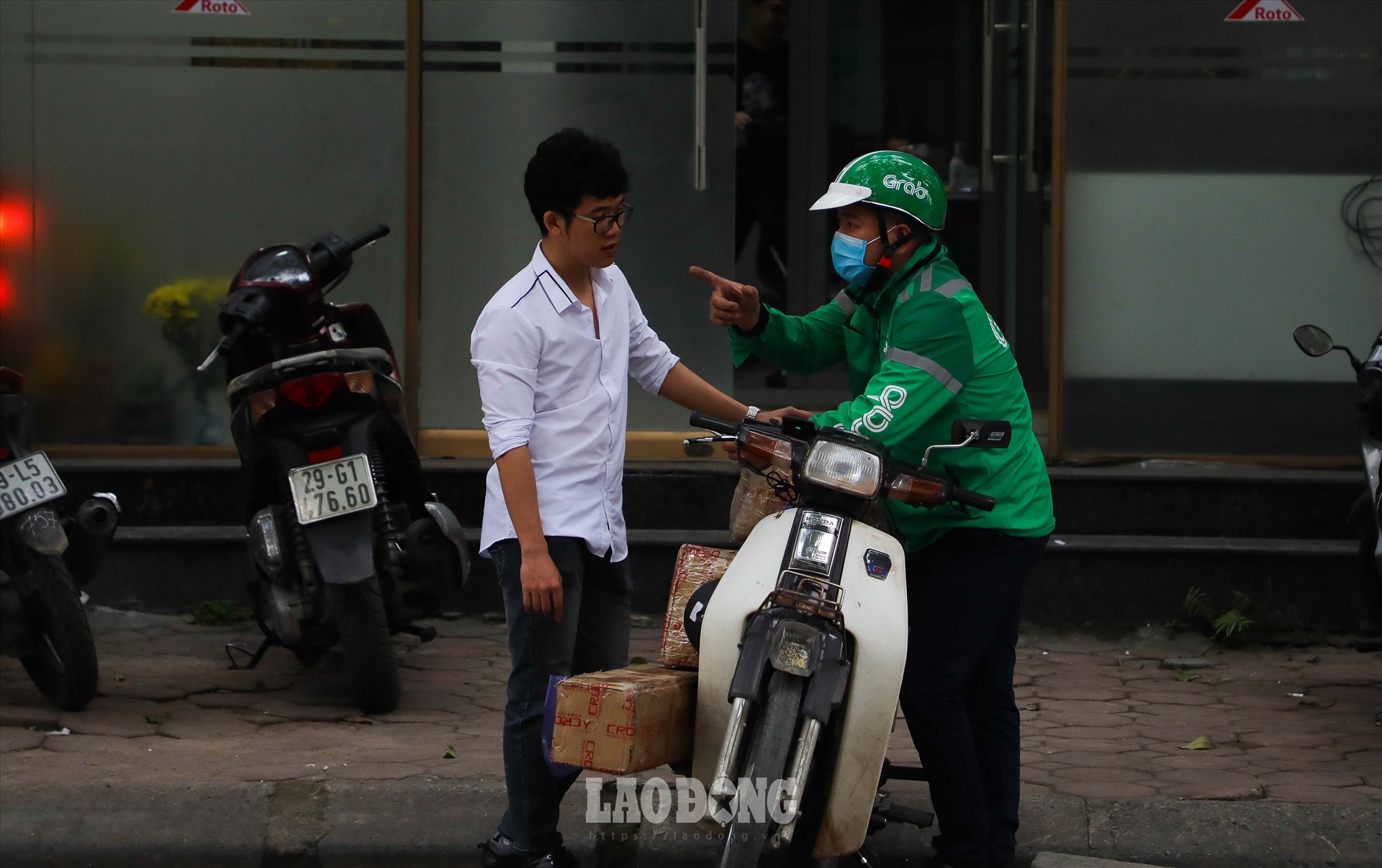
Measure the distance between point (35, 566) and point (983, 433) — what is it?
3324 millimetres

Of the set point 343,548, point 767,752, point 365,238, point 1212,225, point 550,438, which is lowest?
point 767,752

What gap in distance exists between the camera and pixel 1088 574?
6.91 meters

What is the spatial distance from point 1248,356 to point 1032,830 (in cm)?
376

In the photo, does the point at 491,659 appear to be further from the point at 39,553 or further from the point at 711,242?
the point at 711,242

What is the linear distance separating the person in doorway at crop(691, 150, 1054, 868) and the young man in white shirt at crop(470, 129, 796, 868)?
36 centimetres

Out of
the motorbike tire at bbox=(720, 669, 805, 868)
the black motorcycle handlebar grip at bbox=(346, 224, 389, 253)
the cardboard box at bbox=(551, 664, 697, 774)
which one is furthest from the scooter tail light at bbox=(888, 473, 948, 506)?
the black motorcycle handlebar grip at bbox=(346, 224, 389, 253)

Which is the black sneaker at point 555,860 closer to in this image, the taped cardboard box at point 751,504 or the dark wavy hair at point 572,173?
the taped cardboard box at point 751,504

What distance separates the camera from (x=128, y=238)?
7.70 m

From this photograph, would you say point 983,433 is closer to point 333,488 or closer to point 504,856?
point 504,856

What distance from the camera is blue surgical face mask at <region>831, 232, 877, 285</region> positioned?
3.99 metres

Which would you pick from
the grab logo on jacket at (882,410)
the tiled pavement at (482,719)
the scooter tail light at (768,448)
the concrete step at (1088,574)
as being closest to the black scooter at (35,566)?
the tiled pavement at (482,719)

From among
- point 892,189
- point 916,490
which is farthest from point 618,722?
point 892,189

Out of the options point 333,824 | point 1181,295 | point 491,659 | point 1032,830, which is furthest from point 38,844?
point 1181,295

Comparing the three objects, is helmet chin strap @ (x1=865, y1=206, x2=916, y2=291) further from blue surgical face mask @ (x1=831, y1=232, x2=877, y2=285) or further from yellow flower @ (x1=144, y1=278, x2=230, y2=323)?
yellow flower @ (x1=144, y1=278, x2=230, y2=323)
